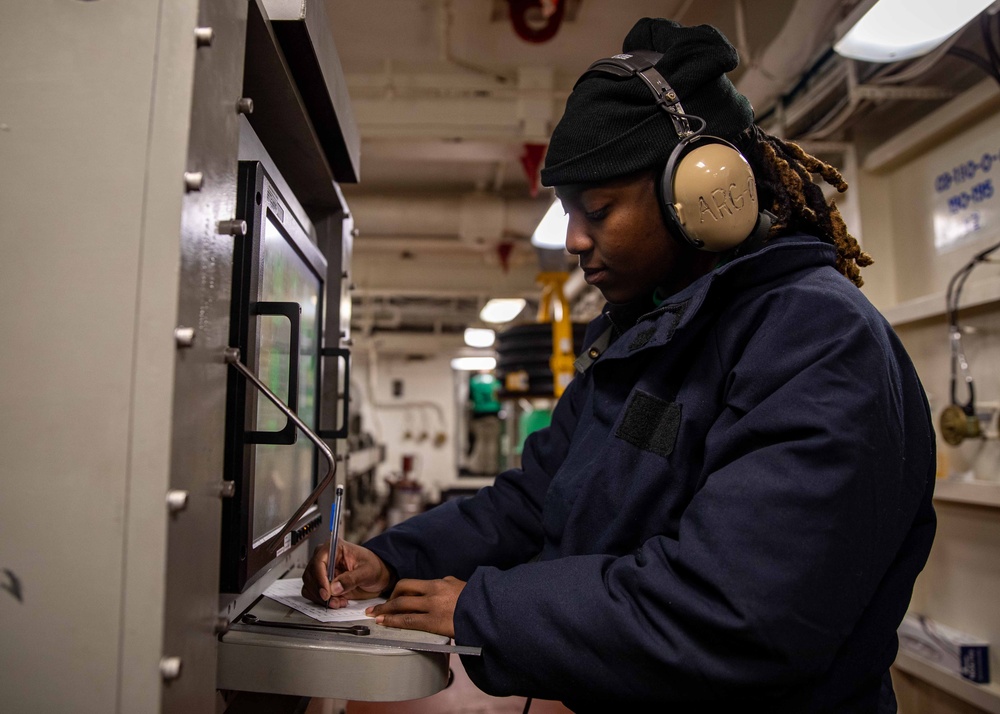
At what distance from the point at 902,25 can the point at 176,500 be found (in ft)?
6.30

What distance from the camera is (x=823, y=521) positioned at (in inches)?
28.6

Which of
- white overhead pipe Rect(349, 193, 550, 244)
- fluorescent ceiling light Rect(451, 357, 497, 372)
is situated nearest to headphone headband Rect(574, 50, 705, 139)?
white overhead pipe Rect(349, 193, 550, 244)

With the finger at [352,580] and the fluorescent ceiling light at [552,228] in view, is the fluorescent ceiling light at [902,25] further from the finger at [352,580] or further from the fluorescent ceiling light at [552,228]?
the finger at [352,580]

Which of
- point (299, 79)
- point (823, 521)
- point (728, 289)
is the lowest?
point (823, 521)

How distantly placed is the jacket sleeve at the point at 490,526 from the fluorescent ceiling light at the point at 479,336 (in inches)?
210

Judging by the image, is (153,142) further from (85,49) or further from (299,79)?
(299,79)

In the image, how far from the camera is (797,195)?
3.34 ft

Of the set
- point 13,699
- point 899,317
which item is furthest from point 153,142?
point 899,317

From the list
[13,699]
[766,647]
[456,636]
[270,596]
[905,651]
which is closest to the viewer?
[13,699]

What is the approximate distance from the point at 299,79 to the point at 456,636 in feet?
2.92

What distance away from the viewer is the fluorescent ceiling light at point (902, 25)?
62.6 inches

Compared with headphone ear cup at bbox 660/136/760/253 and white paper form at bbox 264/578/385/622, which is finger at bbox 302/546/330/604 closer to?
white paper form at bbox 264/578/385/622

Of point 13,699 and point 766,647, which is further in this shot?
point 766,647

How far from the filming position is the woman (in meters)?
0.74
